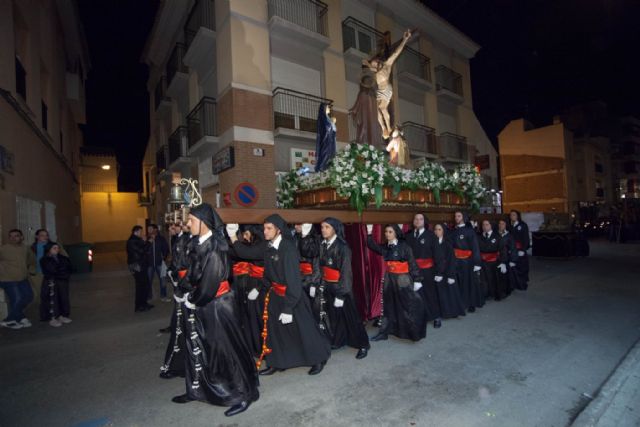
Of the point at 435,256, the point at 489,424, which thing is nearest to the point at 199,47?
the point at 435,256

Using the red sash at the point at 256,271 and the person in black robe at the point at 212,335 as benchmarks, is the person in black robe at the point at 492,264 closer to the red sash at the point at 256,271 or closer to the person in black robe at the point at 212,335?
the red sash at the point at 256,271

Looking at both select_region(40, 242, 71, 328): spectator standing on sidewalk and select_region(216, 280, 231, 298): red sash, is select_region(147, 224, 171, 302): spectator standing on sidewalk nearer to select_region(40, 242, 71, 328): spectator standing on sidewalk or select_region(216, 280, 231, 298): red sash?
select_region(40, 242, 71, 328): spectator standing on sidewalk

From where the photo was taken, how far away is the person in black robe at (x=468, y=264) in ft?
23.3

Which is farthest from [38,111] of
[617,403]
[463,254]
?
[617,403]

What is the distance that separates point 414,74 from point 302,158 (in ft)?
27.4

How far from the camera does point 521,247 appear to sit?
9.60 m

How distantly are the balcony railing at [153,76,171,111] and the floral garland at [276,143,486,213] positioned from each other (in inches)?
512

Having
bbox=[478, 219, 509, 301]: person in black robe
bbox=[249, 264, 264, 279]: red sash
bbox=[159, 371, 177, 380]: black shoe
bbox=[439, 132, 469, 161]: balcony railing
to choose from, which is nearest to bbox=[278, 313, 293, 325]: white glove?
bbox=[249, 264, 264, 279]: red sash

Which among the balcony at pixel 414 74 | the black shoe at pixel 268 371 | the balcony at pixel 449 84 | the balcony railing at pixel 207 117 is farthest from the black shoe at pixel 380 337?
the balcony at pixel 449 84

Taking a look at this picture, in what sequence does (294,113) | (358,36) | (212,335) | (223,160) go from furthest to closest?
1. (358,36)
2. (294,113)
3. (223,160)
4. (212,335)

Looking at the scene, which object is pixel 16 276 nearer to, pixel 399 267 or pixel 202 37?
pixel 399 267

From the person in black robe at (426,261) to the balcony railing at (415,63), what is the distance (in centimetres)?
1208

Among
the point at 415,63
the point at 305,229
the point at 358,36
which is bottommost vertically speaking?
the point at 305,229

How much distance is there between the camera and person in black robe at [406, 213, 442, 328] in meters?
6.30
